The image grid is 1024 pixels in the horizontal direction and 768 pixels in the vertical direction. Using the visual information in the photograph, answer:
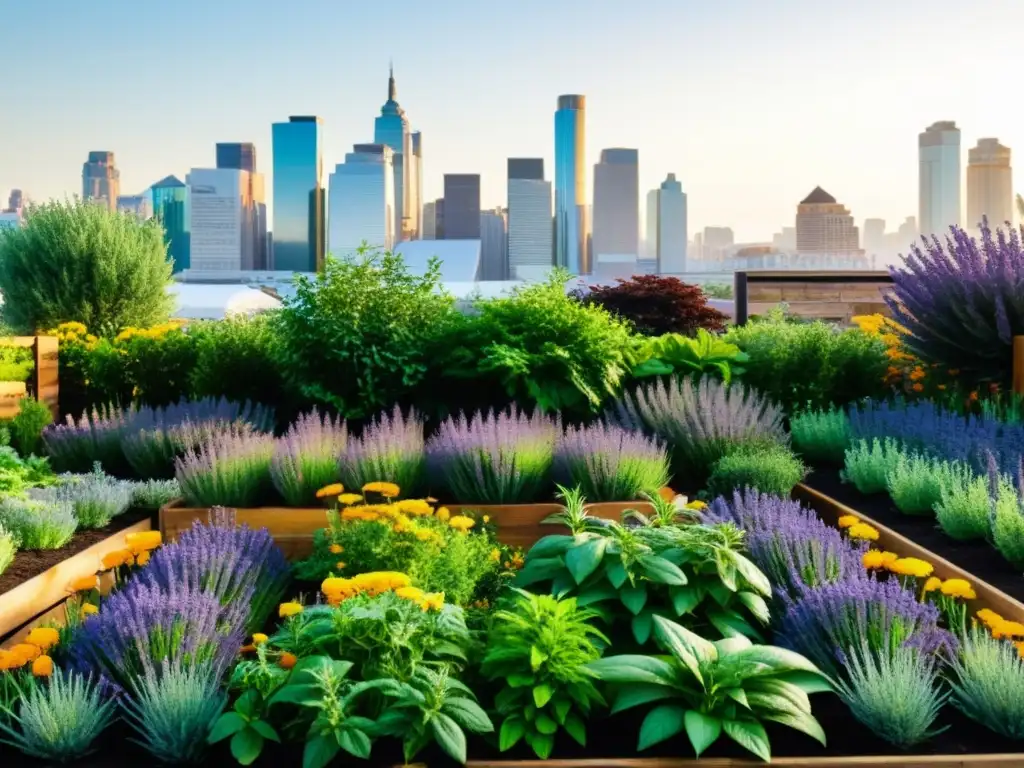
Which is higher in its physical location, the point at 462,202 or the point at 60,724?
the point at 462,202

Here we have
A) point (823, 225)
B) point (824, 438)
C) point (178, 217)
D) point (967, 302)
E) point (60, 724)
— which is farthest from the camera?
point (178, 217)

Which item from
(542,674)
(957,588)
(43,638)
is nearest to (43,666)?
(43,638)

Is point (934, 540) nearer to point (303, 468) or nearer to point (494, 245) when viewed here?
point (303, 468)

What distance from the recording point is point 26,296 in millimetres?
12047

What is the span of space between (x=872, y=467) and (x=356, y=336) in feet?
10.4

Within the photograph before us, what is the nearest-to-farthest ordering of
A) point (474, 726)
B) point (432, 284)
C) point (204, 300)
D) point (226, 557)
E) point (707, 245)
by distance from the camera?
point (474, 726) → point (226, 557) → point (432, 284) → point (204, 300) → point (707, 245)

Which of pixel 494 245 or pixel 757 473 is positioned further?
pixel 494 245

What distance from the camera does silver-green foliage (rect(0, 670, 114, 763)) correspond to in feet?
8.93

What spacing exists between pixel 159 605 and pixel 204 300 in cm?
2442

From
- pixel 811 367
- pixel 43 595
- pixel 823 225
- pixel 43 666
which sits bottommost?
pixel 43 595

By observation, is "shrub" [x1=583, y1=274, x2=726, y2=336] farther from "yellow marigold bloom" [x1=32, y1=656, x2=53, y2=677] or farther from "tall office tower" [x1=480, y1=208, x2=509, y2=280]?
"tall office tower" [x1=480, y1=208, x2=509, y2=280]

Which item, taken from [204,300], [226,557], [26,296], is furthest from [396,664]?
[204,300]

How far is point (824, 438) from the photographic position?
6250mm

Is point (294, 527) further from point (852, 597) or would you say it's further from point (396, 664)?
point (852, 597)
